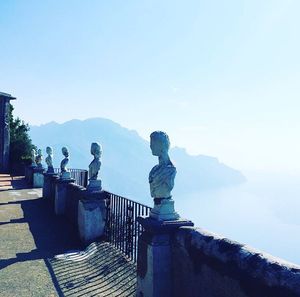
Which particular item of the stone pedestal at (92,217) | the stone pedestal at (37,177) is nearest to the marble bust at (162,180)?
the stone pedestal at (92,217)

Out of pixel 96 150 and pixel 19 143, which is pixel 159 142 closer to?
pixel 96 150

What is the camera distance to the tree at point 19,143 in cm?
3036

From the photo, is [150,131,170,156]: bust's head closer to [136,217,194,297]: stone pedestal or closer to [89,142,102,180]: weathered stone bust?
[136,217,194,297]: stone pedestal

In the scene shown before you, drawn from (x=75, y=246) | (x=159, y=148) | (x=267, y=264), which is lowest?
(x=75, y=246)

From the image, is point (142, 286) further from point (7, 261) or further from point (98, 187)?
point (98, 187)

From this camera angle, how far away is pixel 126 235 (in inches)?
292

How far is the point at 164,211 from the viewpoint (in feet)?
16.2

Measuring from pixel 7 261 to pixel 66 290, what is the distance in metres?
2.18

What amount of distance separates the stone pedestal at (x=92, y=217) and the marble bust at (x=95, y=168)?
7.2 inches

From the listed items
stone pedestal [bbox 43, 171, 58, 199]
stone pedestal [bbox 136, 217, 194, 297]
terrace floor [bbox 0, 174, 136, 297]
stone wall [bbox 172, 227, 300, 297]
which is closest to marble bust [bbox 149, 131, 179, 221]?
stone pedestal [bbox 136, 217, 194, 297]

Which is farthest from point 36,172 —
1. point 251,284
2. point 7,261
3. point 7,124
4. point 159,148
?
point 251,284

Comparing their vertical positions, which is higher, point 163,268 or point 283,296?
point 283,296

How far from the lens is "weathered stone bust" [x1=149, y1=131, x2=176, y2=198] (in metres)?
4.92

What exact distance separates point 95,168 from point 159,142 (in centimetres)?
435
